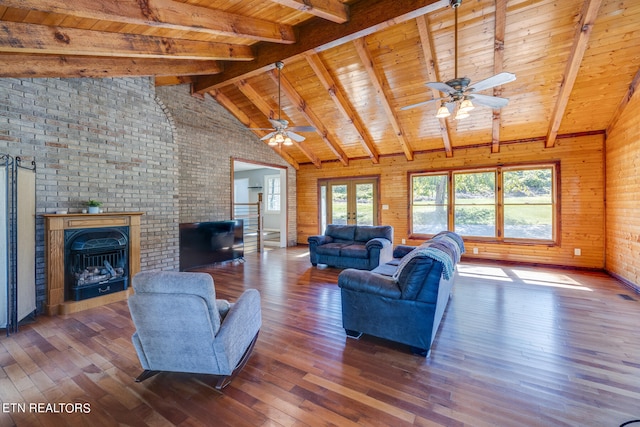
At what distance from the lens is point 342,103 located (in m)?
5.96

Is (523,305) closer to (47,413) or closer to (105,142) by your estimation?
(47,413)

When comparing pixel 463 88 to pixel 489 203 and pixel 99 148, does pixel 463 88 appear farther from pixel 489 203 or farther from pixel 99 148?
pixel 99 148

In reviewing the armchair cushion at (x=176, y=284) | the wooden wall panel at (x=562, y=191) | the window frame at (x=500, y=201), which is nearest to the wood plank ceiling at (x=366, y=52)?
the wooden wall panel at (x=562, y=191)

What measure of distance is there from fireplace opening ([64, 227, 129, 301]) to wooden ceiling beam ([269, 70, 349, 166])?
405cm

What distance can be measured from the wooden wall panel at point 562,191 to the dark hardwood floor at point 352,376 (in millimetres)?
2545

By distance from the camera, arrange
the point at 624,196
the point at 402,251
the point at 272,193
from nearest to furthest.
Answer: the point at 624,196 → the point at 402,251 → the point at 272,193

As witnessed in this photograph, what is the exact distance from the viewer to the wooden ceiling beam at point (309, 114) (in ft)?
19.3

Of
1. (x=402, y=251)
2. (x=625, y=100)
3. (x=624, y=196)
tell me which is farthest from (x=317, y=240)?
(x=625, y=100)

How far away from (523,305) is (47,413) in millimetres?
5012

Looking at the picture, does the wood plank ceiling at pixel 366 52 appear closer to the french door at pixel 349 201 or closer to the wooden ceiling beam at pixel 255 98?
the wooden ceiling beam at pixel 255 98

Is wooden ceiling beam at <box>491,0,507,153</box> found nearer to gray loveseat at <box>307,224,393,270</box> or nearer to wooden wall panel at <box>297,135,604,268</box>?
wooden wall panel at <box>297,135,604,268</box>

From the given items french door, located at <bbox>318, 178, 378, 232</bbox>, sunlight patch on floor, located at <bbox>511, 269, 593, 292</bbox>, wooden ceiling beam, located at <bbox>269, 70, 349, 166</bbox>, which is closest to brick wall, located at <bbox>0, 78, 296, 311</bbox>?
wooden ceiling beam, located at <bbox>269, 70, 349, 166</bbox>

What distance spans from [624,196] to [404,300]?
16.9 ft

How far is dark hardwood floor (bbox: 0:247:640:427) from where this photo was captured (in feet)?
5.97
